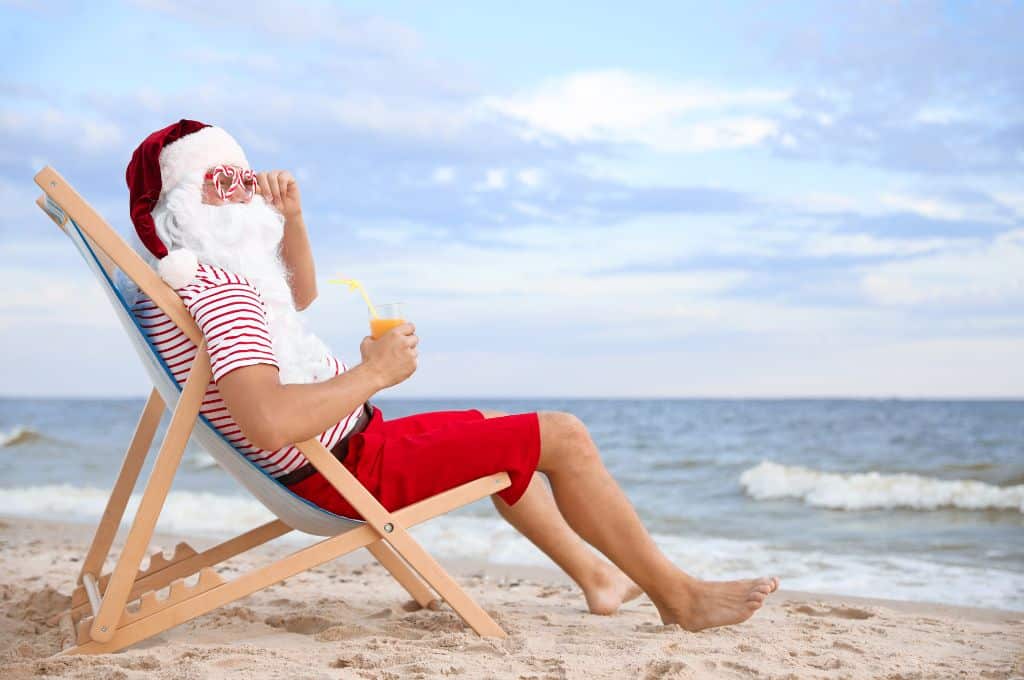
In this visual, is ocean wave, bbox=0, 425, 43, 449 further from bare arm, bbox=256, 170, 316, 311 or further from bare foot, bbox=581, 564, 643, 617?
bare foot, bbox=581, 564, 643, 617

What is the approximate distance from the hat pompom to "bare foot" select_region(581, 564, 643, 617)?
6.22 feet

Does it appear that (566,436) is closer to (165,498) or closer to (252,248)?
(252,248)

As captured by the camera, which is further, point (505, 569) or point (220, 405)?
point (505, 569)

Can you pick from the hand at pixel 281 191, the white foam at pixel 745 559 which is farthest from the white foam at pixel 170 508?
the hand at pixel 281 191

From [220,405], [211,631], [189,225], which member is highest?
[189,225]

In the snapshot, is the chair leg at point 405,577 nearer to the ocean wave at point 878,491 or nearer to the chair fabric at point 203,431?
the chair fabric at point 203,431

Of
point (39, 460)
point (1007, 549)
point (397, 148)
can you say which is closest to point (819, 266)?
point (397, 148)

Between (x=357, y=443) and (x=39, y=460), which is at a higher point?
(x=357, y=443)

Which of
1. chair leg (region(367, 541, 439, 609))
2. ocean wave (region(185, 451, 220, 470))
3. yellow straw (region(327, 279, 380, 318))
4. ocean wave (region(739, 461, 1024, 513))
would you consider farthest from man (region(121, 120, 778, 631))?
ocean wave (region(185, 451, 220, 470))

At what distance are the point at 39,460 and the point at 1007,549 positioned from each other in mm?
13623

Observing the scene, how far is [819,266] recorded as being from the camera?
18906mm

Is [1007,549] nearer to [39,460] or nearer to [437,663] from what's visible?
[437,663]

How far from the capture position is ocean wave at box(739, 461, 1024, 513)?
348 inches

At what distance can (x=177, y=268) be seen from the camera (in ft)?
8.29
